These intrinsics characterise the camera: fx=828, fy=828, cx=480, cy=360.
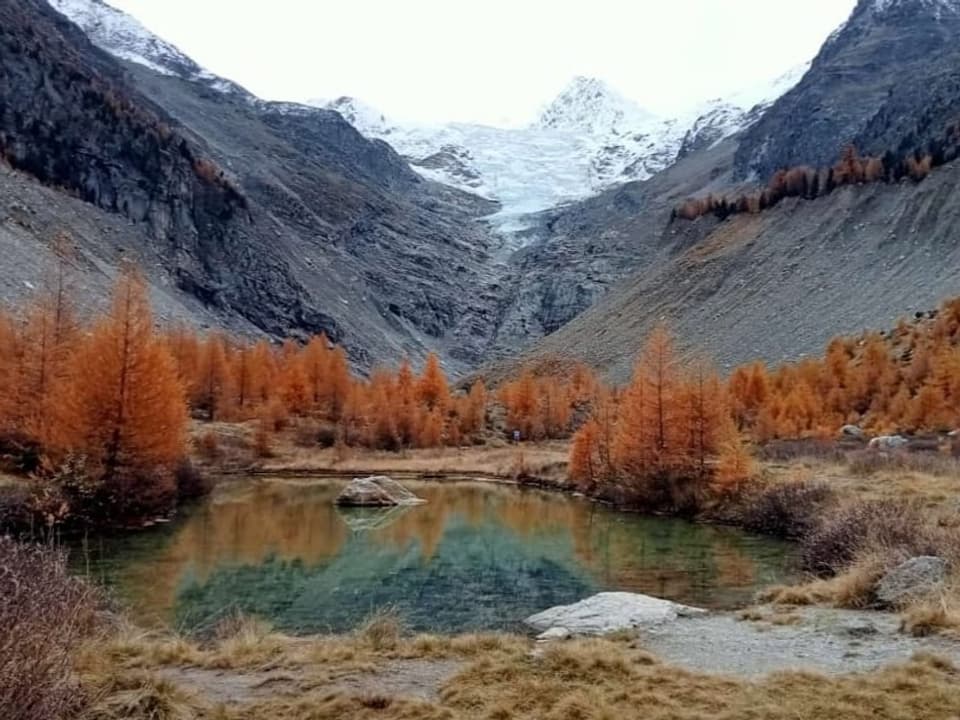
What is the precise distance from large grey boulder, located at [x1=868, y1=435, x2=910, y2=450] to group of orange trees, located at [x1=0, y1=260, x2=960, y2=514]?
20.1 feet

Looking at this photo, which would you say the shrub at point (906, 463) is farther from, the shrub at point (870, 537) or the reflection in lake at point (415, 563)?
the shrub at point (870, 537)

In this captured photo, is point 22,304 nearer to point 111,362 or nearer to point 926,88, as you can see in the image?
point 111,362

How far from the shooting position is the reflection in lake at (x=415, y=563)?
20.3 meters

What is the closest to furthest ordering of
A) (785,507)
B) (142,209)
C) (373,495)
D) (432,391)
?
(785,507) → (373,495) → (432,391) → (142,209)

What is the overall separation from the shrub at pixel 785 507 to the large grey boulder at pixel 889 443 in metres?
13.2

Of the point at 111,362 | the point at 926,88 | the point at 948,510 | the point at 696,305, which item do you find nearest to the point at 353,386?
the point at 696,305

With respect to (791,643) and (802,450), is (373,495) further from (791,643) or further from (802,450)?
(791,643)

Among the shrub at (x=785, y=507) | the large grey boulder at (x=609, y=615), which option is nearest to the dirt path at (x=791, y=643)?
the large grey boulder at (x=609, y=615)

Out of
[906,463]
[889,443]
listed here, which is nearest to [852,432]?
[889,443]

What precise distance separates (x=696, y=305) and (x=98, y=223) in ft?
295

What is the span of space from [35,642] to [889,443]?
46.5m

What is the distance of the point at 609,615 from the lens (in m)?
15.4

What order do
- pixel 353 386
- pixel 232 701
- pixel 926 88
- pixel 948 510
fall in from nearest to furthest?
pixel 232 701 → pixel 948 510 → pixel 353 386 → pixel 926 88

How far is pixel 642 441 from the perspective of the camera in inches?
1650
